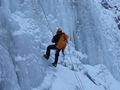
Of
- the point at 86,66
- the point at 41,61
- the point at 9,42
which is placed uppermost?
the point at 9,42

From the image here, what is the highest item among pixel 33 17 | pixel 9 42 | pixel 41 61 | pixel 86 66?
pixel 33 17

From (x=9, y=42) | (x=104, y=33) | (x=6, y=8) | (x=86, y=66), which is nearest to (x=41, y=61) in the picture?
(x=9, y=42)

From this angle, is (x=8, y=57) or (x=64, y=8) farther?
(x=64, y=8)

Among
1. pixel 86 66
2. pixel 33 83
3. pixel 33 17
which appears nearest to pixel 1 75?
pixel 33 83

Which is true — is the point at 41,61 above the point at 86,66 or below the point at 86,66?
above

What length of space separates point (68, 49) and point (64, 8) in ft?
5.54

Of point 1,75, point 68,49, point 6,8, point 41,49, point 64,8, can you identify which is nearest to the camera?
point 1,75

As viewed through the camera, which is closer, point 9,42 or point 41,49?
point 9,42

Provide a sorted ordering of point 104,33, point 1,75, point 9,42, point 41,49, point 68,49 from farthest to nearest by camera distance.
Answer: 1. point 104,33
2. point 68,49
3. point 41,49
4. point 9,42
5. point 1,75

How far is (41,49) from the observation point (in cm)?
809

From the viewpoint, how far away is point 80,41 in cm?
1043

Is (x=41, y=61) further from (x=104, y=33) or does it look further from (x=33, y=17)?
(x=104, y=33)

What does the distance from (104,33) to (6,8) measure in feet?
18.7

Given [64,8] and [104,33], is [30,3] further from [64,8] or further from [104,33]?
[104,33]
